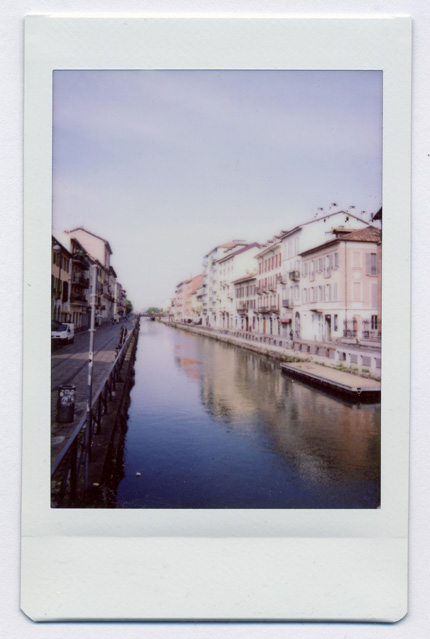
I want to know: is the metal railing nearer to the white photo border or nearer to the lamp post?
the lamp post

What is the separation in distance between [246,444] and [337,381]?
3.20ft

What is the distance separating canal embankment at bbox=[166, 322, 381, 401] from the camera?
3477 mm

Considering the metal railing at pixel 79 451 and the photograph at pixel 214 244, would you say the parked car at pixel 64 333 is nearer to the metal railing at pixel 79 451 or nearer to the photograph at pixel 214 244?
the photograph at pixel 214 244

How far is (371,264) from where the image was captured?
11.2 feet

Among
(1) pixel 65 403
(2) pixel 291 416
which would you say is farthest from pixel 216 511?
(1) pixel 65 403

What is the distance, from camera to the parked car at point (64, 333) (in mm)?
3188

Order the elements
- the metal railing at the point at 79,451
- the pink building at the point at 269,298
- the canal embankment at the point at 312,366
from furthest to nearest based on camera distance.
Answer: the pink building at the point at 269,298 → the canal embankment at the point at 312,366 → the metal railing at the point at 79,451

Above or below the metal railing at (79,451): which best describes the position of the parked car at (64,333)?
above

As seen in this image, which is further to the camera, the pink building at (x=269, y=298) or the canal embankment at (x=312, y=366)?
the pink building at (x=269, y=298)

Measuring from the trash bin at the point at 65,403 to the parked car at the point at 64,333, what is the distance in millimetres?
336

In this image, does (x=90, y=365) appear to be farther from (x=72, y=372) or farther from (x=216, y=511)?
(x=216, y=511)

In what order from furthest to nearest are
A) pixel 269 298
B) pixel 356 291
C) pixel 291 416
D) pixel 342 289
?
pixel 269 298
pixel 291 416
pixel 342 289
pixel 356 291

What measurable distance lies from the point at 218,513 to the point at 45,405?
146 cm

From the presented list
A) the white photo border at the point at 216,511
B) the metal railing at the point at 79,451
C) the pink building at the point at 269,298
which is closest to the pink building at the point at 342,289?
the white photo border at the point at 216,511
